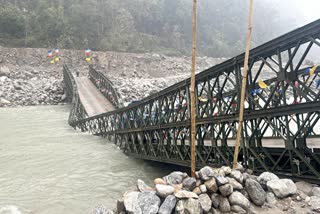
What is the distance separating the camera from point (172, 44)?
277ft

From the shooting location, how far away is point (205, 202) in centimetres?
521

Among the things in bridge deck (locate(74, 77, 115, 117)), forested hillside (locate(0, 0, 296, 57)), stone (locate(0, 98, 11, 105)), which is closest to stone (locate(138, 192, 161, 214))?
bridge deck (locate(74, 77, 115, 117))

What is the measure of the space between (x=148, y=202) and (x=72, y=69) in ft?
169

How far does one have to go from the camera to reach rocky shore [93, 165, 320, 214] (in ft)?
16.4

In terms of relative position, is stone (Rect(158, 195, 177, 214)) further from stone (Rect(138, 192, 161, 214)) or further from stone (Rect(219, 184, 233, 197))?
stone (Rect(219, 184, 233, 197))

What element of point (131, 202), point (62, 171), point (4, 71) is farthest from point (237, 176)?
point (4, 71)

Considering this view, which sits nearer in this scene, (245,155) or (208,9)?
(245,155)

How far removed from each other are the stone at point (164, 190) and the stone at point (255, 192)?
1.58m

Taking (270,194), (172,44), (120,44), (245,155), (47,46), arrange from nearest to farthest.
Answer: (270,194) < (245,155) < (47,46) < (120,44) < (172,44)

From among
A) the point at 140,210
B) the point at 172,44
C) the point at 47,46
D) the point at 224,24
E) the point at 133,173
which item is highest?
the point at 224,24

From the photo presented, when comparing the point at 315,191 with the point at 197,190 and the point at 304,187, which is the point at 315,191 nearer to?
the point at 304,187

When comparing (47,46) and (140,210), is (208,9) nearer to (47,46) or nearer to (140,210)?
(47,46)

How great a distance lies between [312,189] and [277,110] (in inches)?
73.4

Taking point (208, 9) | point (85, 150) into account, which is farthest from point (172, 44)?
point (85, 150)
